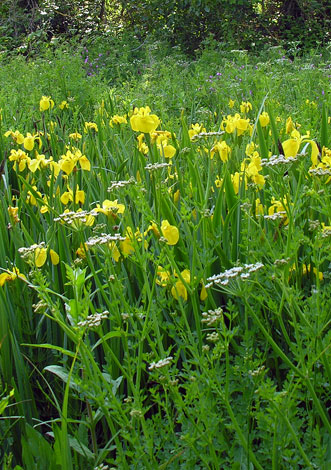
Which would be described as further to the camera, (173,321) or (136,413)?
(173,321)

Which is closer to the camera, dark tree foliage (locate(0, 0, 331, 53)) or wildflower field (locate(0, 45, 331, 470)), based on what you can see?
wildflower field (locate(0, 45, 331, 470))

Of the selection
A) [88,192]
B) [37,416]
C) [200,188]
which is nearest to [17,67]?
[88,192]

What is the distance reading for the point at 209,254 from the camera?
102 centimetres

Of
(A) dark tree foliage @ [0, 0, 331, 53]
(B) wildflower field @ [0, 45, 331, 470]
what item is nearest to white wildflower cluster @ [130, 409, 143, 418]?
(B) wildflower field @ [0, 45, 331, 470]

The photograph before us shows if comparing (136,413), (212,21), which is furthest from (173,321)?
(212,21)

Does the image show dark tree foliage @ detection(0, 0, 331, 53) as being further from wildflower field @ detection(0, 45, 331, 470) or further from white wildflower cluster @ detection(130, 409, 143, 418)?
white wildflower cluster @ detection(130, 409, 143, 418)

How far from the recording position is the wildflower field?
0.82m

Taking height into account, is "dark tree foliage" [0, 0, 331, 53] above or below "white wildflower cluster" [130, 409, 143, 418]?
above

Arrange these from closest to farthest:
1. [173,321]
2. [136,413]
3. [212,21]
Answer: [136,413]
[173,321]
[212,21]

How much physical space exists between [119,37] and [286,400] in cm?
869

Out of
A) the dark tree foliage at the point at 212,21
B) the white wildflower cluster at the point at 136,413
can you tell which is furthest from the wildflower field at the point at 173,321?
the dark tree foliage at the point at 212,21

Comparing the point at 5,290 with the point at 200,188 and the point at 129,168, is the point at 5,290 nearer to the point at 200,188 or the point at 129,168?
the point at 200,188

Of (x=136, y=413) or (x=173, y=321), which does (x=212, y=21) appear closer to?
(x=173, y=321)

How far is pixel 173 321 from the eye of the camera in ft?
3.84
